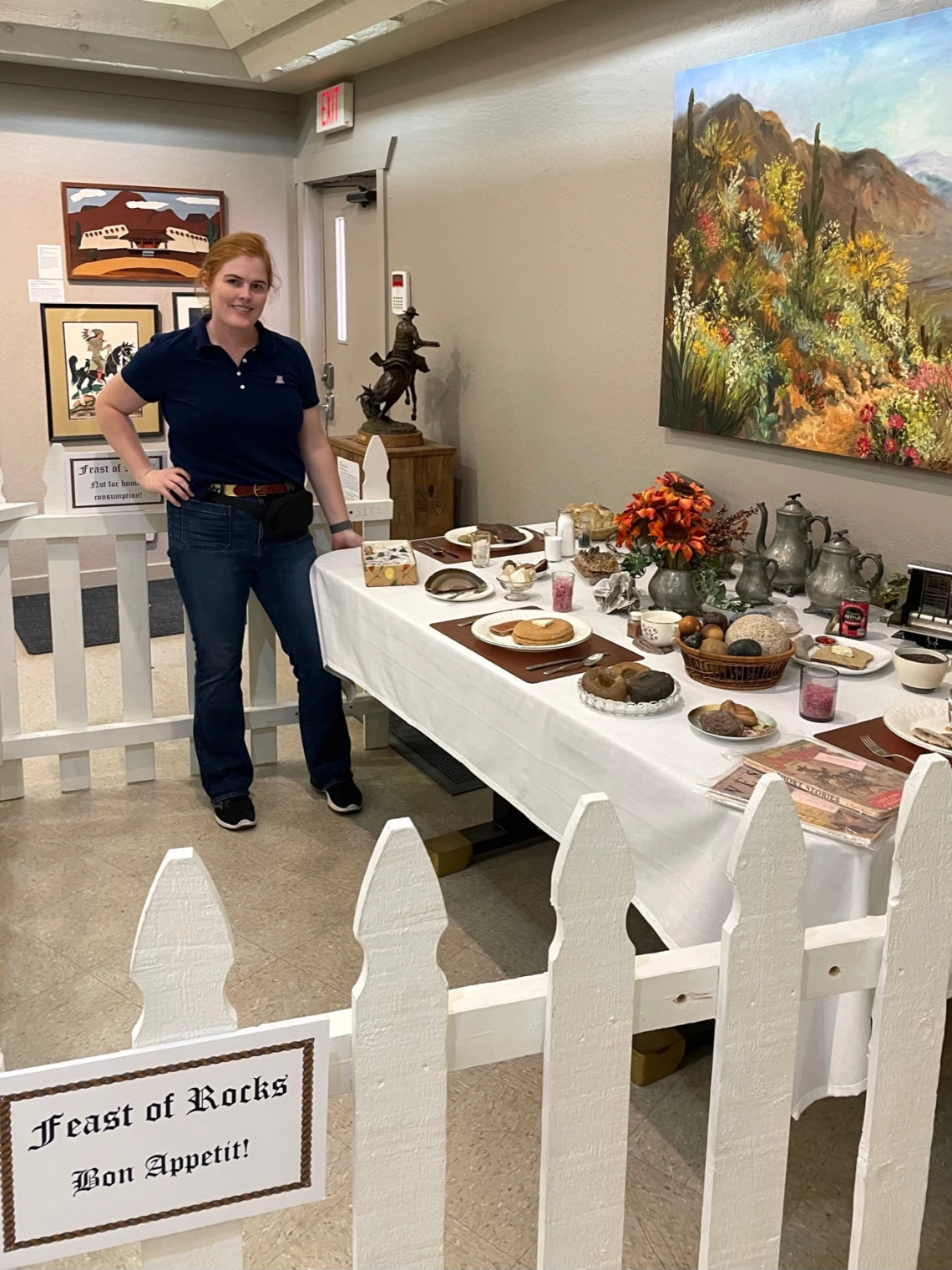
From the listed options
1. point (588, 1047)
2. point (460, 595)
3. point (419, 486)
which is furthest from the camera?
point (419, 486)

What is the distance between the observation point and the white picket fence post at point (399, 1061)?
95 cm

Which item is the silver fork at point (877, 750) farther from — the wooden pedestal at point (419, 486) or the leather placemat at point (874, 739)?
the wooden pedestal at point (419, 486)

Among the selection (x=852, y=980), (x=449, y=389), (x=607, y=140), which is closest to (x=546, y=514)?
(x=449, y=389)

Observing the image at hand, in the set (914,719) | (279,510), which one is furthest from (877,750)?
(279,510)

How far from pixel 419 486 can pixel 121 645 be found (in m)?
1.60

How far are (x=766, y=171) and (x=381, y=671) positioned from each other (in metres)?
1.74

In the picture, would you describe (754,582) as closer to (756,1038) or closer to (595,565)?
(595,565)

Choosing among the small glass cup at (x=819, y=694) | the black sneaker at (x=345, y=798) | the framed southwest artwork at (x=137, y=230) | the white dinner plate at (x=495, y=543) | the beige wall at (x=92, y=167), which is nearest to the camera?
the small glass cup at (x=819, y=694)

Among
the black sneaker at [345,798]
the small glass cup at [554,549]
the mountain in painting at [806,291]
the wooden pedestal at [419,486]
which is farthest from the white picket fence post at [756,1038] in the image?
the wooden pedestal at [419,486]

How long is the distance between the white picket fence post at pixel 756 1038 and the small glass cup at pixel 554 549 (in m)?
2.09

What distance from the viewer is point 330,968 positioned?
255cm

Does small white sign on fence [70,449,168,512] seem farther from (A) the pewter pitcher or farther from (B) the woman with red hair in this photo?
(A) the pewter pitcher

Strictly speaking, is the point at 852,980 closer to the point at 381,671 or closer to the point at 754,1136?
the point at 754,1136

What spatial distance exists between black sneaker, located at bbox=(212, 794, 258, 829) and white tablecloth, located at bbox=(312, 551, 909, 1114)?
2.05 ft
